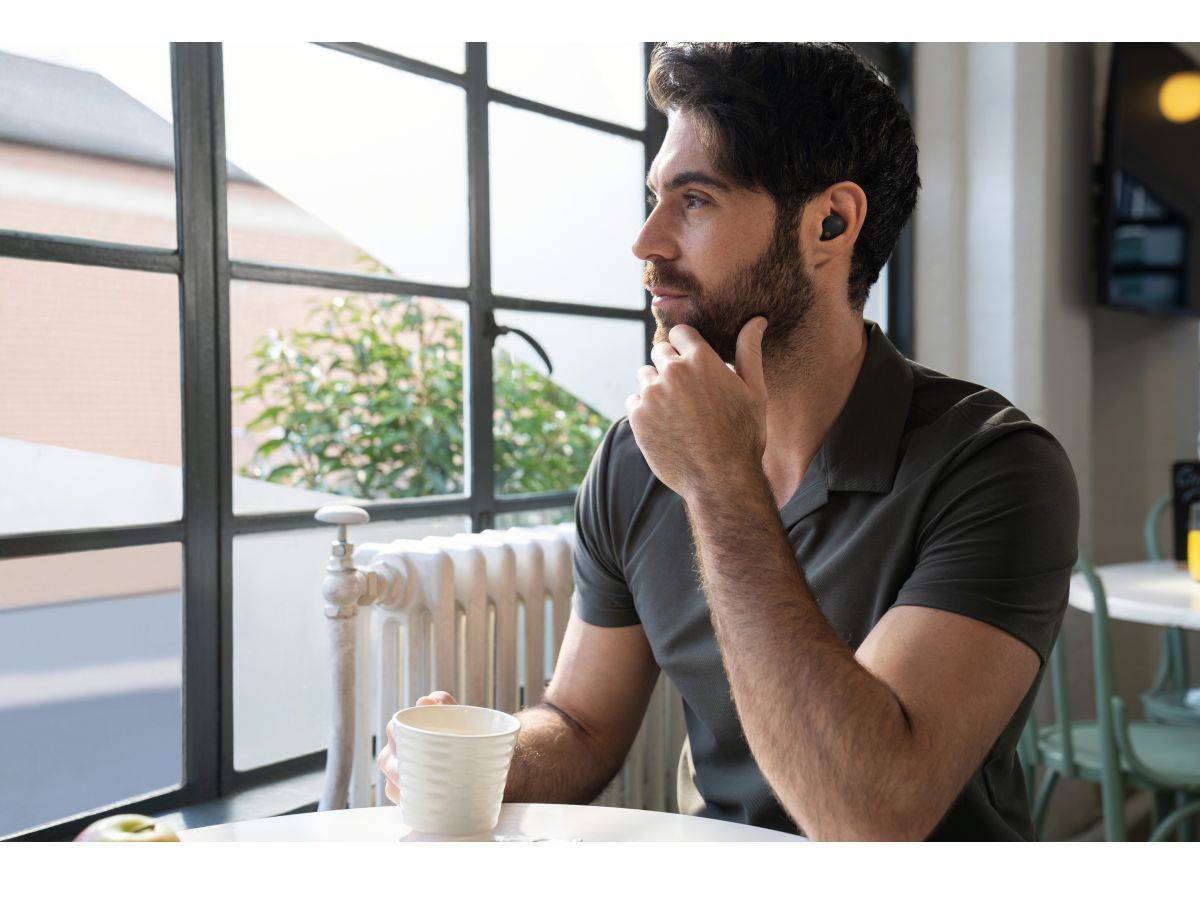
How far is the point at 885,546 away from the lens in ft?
3.76

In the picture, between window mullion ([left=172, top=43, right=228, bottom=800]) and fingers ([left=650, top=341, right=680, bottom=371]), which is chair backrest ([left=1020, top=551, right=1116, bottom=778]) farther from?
window mullion ([left=172, top=43, right=228, bottom=800])

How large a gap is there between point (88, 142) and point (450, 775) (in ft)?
3.41

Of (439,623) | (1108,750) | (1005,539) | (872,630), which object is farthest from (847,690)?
(1108,750)

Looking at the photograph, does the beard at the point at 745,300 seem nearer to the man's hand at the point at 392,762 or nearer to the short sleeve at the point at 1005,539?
the short sleeve at the point at 1005,539

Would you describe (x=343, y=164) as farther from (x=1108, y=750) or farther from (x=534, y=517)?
(x=1108, y=750)

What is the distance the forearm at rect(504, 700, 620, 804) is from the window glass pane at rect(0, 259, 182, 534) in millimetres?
639

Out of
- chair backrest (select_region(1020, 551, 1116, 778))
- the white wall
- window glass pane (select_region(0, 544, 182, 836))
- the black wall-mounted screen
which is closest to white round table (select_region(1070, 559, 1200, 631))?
chair backrest (select_region(1020, 551, 1116, 778))

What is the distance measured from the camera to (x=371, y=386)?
1.90m

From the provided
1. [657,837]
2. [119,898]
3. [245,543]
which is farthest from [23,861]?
[245,543]

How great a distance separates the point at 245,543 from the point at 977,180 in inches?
92.7

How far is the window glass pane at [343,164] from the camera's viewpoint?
1.62 m

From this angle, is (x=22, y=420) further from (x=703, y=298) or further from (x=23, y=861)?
(x=703, y=298)

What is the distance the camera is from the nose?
4.13 feet

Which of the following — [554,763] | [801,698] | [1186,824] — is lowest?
[1186,824]
